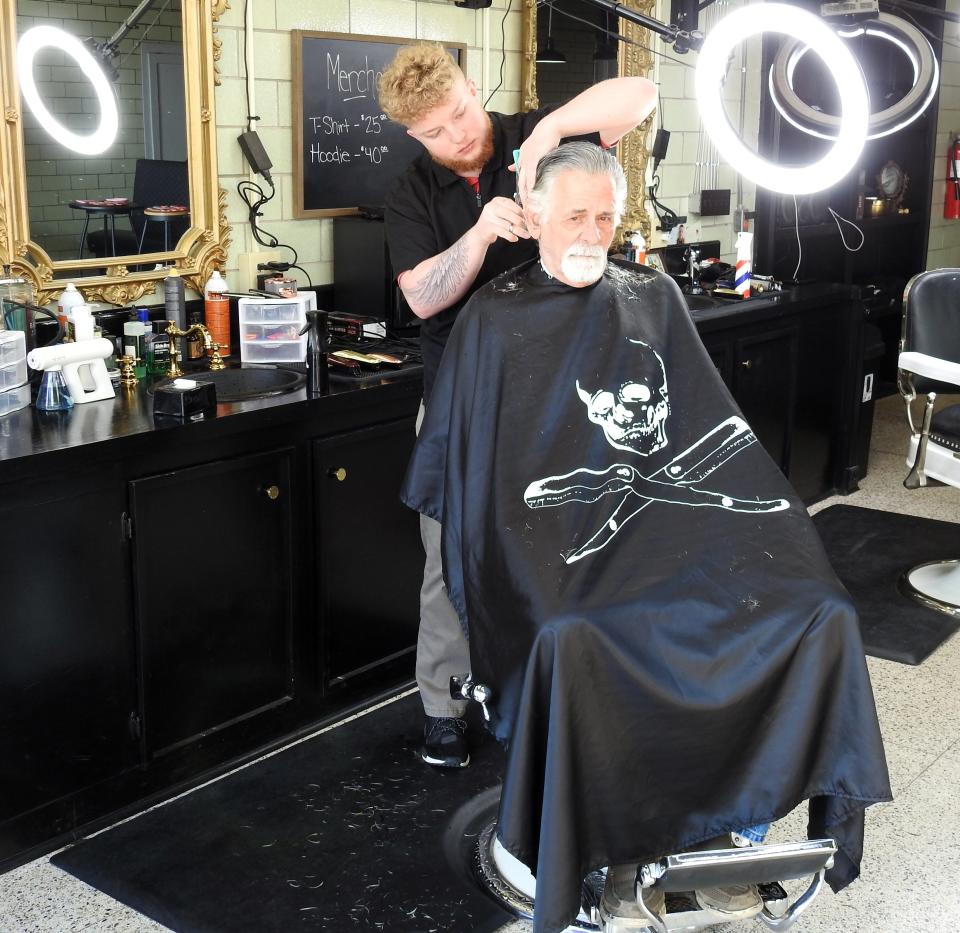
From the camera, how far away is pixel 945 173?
6391 mm

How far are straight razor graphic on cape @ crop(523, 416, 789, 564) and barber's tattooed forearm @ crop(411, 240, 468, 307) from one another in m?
0.52

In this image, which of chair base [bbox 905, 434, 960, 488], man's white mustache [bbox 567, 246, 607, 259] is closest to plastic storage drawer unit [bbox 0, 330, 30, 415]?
man's white mustache [bbox 567, 246, 607, 259]

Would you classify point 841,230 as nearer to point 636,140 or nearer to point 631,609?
point 636,140

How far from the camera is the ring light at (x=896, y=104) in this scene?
337 cm

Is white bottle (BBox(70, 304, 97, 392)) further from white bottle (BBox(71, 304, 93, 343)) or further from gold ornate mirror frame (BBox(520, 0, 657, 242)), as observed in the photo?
gold ornate mirror frame (BBox(520, 0, 657, 242))

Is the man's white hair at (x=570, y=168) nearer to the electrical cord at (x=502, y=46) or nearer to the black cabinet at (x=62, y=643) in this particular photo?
the black cabinet at (x=62, y=643)

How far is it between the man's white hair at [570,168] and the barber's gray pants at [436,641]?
594 millimetres

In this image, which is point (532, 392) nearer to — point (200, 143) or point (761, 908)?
point (761, 908)

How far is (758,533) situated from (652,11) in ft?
Answer: 9.04

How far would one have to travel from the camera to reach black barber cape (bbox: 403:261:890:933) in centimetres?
174

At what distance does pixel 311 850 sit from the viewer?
228cm

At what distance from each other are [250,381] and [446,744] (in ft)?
2.94

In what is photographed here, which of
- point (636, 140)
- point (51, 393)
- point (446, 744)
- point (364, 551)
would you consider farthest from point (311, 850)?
point (636, 140)

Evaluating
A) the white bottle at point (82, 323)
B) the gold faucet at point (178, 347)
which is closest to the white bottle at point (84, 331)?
the white bottle at point (82, 323)
